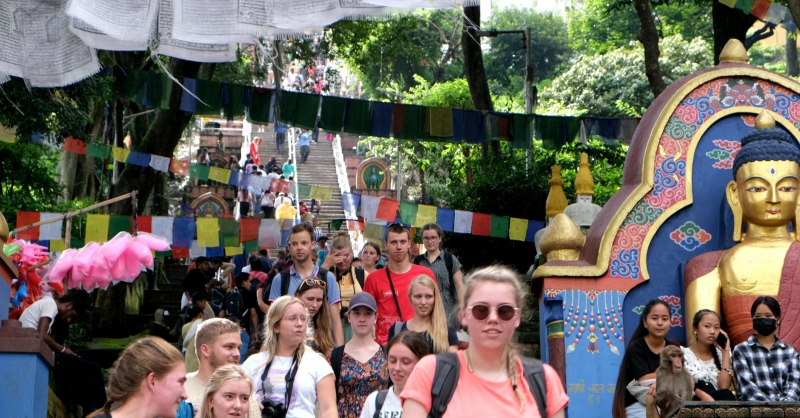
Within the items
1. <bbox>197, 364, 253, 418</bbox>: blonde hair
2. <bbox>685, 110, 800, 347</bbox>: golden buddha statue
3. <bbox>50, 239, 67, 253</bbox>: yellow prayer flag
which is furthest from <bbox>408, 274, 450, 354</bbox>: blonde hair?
<bbox>50, 239, 67, 253</bbox>: yellow prayer flag

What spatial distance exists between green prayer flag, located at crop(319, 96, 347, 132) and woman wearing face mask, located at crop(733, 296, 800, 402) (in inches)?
387

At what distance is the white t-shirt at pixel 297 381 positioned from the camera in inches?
296

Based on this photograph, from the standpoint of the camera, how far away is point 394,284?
10656 mm

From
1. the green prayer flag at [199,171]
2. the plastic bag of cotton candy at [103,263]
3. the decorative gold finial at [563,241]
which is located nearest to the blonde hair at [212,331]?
the decorative gold finial at [563,241]

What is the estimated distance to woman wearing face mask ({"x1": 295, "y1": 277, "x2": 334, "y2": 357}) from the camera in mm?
9172

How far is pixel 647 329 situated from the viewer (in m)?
9.88

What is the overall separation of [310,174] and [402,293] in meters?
33.9

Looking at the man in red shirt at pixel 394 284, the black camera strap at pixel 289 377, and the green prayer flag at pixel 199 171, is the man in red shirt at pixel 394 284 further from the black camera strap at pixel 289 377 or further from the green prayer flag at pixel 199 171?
the green prayer flag at pixel 199 171

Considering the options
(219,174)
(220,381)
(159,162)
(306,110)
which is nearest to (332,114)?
(306,110)

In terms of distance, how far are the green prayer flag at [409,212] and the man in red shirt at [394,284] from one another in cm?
886

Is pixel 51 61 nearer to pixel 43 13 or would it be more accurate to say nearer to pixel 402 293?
pixel 43 13

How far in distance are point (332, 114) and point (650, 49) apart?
16.3 feet

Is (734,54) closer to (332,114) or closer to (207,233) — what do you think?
(332,114)

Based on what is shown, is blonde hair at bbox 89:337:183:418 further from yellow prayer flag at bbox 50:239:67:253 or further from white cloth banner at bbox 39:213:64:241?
yellow prayer flag at bbox 50:239:67:253
